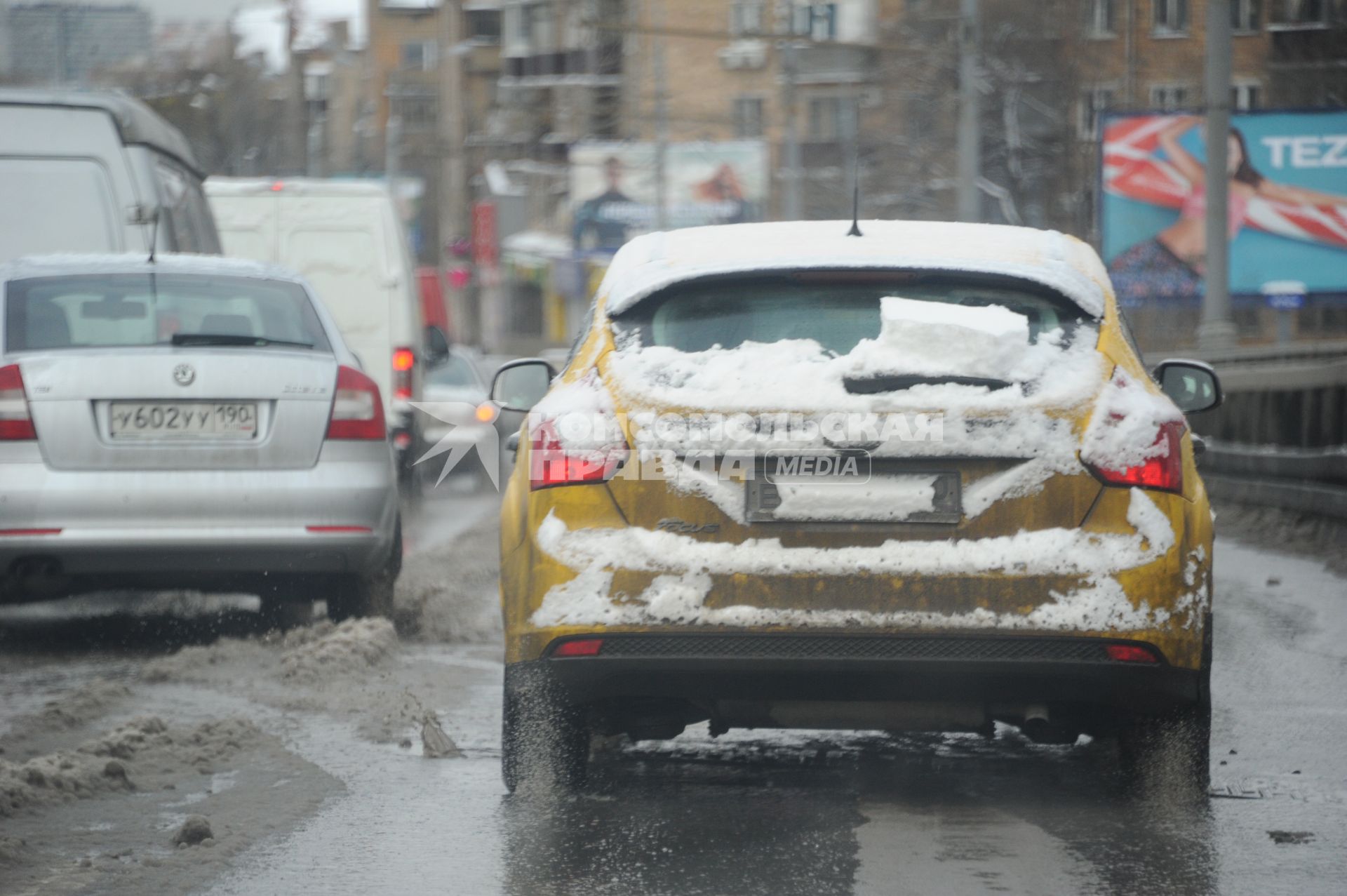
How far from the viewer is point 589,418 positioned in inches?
209

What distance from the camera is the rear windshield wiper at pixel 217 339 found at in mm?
8766

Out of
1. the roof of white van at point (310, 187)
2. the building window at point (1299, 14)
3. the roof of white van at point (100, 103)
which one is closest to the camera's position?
the roof of white van at point (100, 103)

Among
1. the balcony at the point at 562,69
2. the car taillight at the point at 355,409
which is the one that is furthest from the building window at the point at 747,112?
the car taillight at the point at 355,409

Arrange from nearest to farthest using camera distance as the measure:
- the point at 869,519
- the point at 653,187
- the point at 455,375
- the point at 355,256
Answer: the point at 869,519
the point at 355,256
the point at 455,375
the point at 653,187

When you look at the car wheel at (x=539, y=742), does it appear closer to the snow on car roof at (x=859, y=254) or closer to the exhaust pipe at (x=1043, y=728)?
the snow on car roof at (x=859, y=254)

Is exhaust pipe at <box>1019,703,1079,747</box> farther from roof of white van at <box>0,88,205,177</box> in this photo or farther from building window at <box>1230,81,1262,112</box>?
building window at <box>1230,81,1262,112</box>

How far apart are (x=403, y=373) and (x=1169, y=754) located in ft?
45.5

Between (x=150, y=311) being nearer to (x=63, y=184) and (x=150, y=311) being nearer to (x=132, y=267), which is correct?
(x=132, y=267)

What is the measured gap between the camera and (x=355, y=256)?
1962 cm

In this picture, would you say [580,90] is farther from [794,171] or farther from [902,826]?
[902,826]

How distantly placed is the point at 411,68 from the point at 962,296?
53.7 m

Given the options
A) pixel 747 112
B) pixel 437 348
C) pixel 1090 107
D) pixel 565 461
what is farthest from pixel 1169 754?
pixel 747 112

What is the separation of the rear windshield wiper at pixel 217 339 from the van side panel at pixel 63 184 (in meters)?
3.28

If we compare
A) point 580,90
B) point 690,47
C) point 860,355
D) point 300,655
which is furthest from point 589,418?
point 580,90
